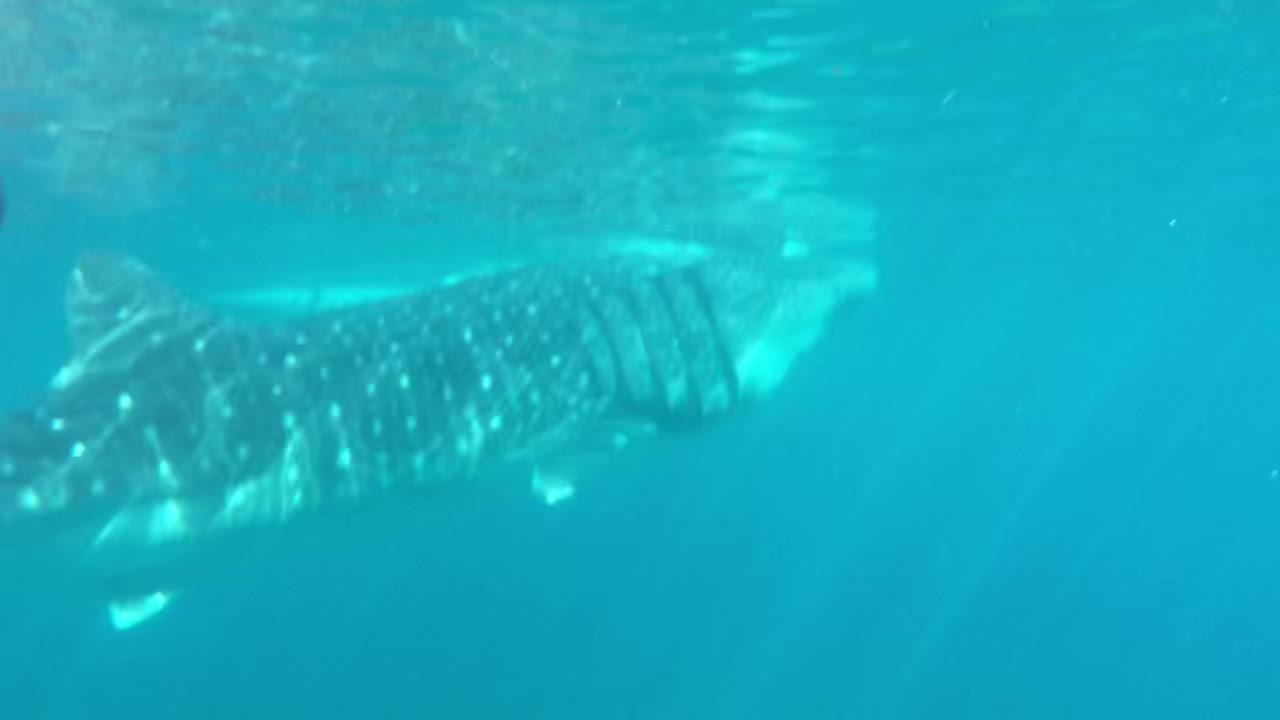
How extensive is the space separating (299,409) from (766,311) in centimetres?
578

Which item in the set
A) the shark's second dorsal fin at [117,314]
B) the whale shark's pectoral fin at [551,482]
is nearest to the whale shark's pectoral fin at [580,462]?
the whale shark's pectoral fin at [551,482]

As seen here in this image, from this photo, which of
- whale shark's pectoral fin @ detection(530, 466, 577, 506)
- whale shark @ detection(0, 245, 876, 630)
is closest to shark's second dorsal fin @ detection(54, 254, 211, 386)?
whale shark @ detection(0, 245, 876, 630)

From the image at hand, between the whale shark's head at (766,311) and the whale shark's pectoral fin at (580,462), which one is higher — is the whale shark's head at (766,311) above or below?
above

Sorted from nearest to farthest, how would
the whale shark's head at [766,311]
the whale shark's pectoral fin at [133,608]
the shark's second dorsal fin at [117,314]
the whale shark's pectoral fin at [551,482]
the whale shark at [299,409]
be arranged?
the whale shark at [299,409] → the shark's second dorsal fin at [117,314] → the whale shark's pectoral fin at [133,608] → the whale shark's pectoral fin at [551,482] → the whale shark's head at [766,311]

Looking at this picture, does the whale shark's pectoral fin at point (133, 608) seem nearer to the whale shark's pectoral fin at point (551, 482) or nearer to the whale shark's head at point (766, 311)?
the whale shark's pectoral fin at point (551, 482)

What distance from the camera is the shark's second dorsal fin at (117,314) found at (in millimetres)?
6574

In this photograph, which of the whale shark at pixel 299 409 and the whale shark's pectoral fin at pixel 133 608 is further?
the whale shark's pectoral fin at pixel 133 608

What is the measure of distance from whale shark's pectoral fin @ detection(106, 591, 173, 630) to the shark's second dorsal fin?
1405 millimetres

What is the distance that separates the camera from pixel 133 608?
688cm

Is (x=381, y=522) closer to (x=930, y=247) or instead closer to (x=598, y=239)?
(x=598, y=239)

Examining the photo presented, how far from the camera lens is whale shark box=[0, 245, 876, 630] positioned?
6.10 metres

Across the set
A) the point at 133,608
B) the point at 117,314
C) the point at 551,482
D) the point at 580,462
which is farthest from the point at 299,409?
the point at 580,462

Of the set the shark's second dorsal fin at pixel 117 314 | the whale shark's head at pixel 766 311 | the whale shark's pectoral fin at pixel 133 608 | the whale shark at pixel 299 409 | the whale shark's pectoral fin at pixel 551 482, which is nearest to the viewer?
the whale shark at pixel 299 409

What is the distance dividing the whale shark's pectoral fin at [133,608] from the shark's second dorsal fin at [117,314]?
1.40 metres
